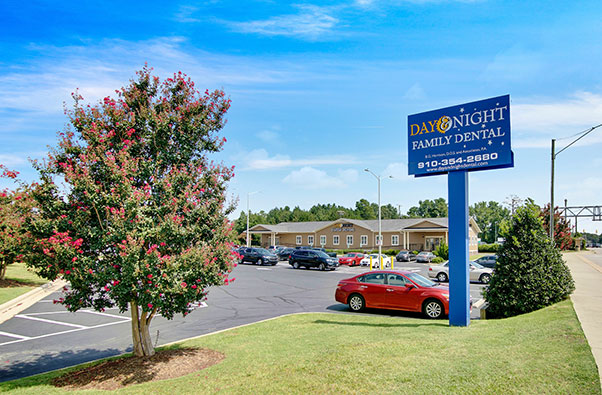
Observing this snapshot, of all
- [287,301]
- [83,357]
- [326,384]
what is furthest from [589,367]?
[287,301]

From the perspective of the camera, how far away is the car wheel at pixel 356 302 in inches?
567

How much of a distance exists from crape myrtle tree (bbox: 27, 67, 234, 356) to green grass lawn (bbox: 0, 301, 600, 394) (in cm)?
169

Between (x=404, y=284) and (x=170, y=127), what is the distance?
909cm

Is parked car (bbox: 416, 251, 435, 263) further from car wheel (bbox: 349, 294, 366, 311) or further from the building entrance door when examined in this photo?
car wheel (bbox: 349, 294, 366, 311)

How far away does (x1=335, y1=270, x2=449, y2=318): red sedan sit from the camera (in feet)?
42.9

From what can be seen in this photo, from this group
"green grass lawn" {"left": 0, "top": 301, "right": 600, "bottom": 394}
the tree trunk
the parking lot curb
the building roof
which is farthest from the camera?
the building roof

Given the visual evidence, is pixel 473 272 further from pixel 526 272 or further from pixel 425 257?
pixel 425 257

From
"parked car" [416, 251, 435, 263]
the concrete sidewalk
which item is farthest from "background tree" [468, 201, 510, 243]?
the concrete sidewalk

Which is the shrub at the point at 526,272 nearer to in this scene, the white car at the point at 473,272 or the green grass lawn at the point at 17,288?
the white car at the point at 473,272

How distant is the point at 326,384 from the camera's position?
6.29m

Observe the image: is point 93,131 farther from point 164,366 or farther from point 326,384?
point 326,384

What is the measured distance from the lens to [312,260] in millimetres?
36312

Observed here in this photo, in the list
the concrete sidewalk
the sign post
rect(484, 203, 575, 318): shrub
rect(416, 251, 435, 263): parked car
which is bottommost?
rect(416, 251, 435, 263): parked car

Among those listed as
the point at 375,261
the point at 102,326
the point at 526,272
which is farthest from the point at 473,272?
the point at 102,326
